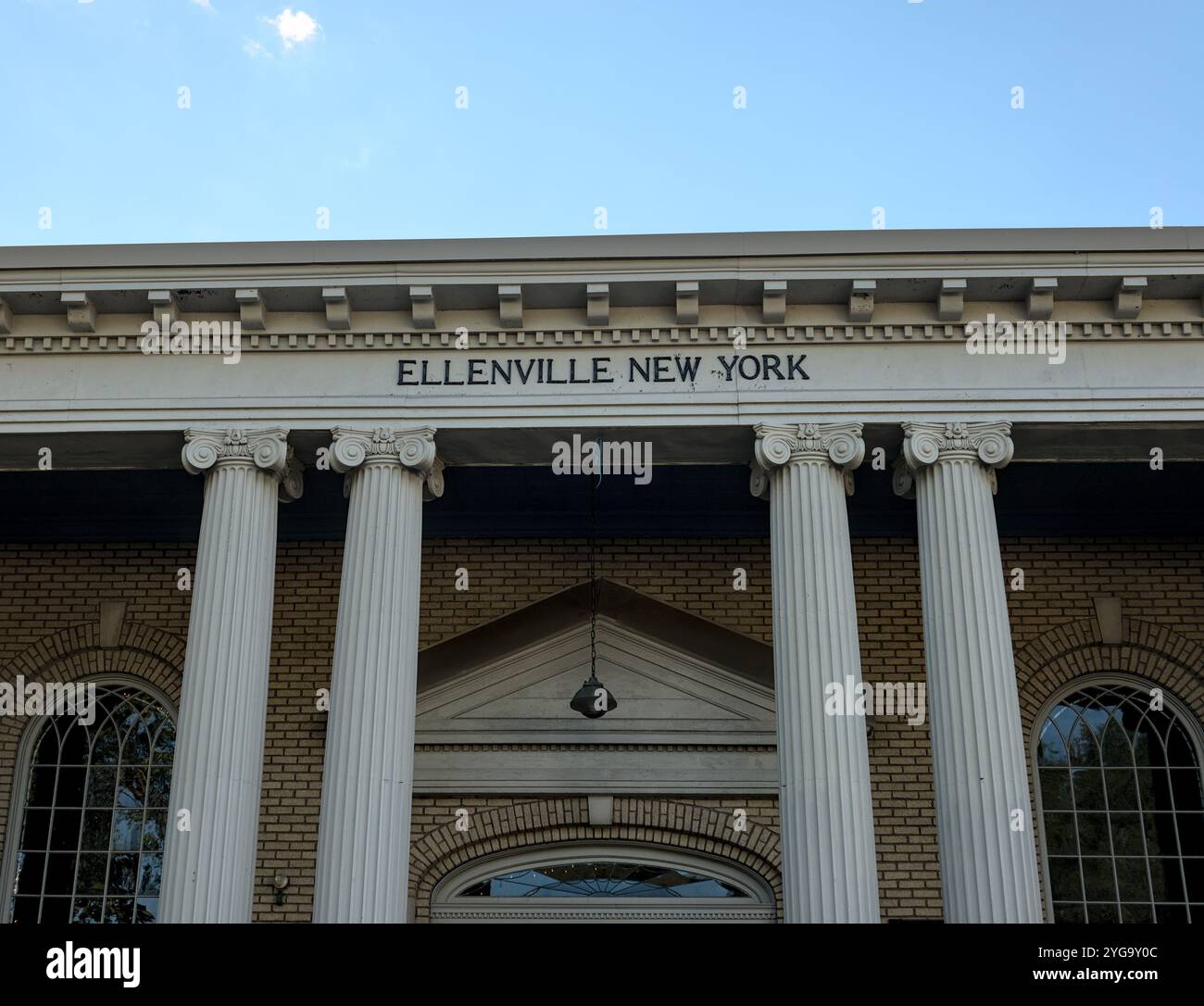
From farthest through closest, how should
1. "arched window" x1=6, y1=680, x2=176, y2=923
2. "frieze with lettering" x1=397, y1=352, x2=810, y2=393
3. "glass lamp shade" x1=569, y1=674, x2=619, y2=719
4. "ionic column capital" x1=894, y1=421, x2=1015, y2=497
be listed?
1. "arched window" x1=6, y1=680, x2=176, y2=923
2. "glass lamp shade" x1=569, y1=674, x2=619, y2=719
3. "frieze with lettering" x1=397, y1=352, x2=810, y2=393
4. "ionic column capital" x1=894, y1=421, x2=1015, y2=497

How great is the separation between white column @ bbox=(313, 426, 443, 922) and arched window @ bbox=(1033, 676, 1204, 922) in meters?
6.98

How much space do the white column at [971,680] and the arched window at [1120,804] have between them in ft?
11.5

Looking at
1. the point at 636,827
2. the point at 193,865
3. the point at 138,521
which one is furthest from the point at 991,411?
the point at 138,521

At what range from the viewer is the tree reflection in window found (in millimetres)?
15367

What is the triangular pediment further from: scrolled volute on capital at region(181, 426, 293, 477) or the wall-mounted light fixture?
scrolled volute on capital at region(181, 426, 293, 477)

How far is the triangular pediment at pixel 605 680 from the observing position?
15.8 metres

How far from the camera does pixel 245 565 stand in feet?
42.0

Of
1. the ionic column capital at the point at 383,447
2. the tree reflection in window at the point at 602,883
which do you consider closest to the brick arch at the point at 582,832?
the tree reflection in window at the point at 602,883

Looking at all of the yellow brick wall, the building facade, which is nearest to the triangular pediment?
the building facade

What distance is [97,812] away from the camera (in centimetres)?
1603

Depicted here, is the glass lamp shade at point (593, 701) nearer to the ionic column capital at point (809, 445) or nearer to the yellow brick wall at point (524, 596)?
the yellow brick wall at point (524, 596)

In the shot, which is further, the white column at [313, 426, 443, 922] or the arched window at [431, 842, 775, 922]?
the arched window at [431, 842, 775, 922]

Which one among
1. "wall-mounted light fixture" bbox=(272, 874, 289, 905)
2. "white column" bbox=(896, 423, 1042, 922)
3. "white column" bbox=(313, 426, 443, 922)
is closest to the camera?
"white column" bbox=(896, 423, 1042, 922)

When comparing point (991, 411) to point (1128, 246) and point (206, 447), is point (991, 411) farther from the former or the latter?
point (206, 447)
